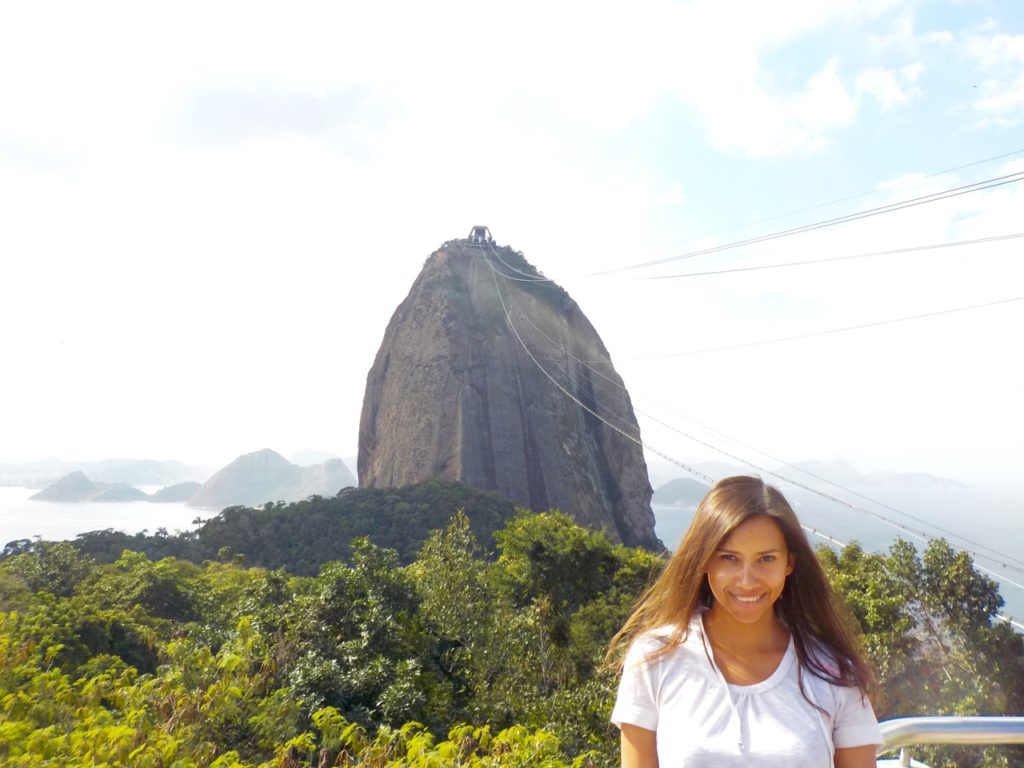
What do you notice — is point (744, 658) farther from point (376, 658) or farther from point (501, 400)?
point (501, 400)

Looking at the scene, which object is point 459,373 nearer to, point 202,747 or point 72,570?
point 72,570

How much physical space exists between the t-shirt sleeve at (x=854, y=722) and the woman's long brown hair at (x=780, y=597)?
0.27ft

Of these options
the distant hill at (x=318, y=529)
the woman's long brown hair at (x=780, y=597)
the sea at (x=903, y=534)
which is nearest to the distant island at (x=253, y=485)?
the distant hill at (x=318, y=529)

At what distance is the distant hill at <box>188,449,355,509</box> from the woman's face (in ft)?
272

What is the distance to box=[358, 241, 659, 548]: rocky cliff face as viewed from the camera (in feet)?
127

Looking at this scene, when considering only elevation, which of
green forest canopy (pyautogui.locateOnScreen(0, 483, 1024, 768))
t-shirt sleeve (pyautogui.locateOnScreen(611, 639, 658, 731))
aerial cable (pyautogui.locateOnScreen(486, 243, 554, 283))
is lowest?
green forest canopy (pyautogui.locateOnScreen(0, 483, 1024, 768))

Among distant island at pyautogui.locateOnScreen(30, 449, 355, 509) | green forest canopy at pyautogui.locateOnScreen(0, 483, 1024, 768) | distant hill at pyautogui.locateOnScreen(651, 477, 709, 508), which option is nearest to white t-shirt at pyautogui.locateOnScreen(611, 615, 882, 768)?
green forest canopy at pyautogui.locateOnScreen(0, 483, 1024, 768)

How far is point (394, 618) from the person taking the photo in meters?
8.57

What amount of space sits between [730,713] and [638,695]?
22 cm

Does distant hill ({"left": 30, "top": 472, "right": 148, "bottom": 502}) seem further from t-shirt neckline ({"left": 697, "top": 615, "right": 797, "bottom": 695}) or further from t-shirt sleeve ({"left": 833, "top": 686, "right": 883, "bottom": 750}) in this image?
t-shirt sleeve ({"left": 833, "top": 686, "right": 883, "bottom": 750})

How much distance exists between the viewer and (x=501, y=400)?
40219mm

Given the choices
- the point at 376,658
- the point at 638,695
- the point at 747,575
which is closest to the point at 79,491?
the point at 376,658

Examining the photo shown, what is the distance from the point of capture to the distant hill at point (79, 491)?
54375 mm

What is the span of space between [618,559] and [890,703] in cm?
778
